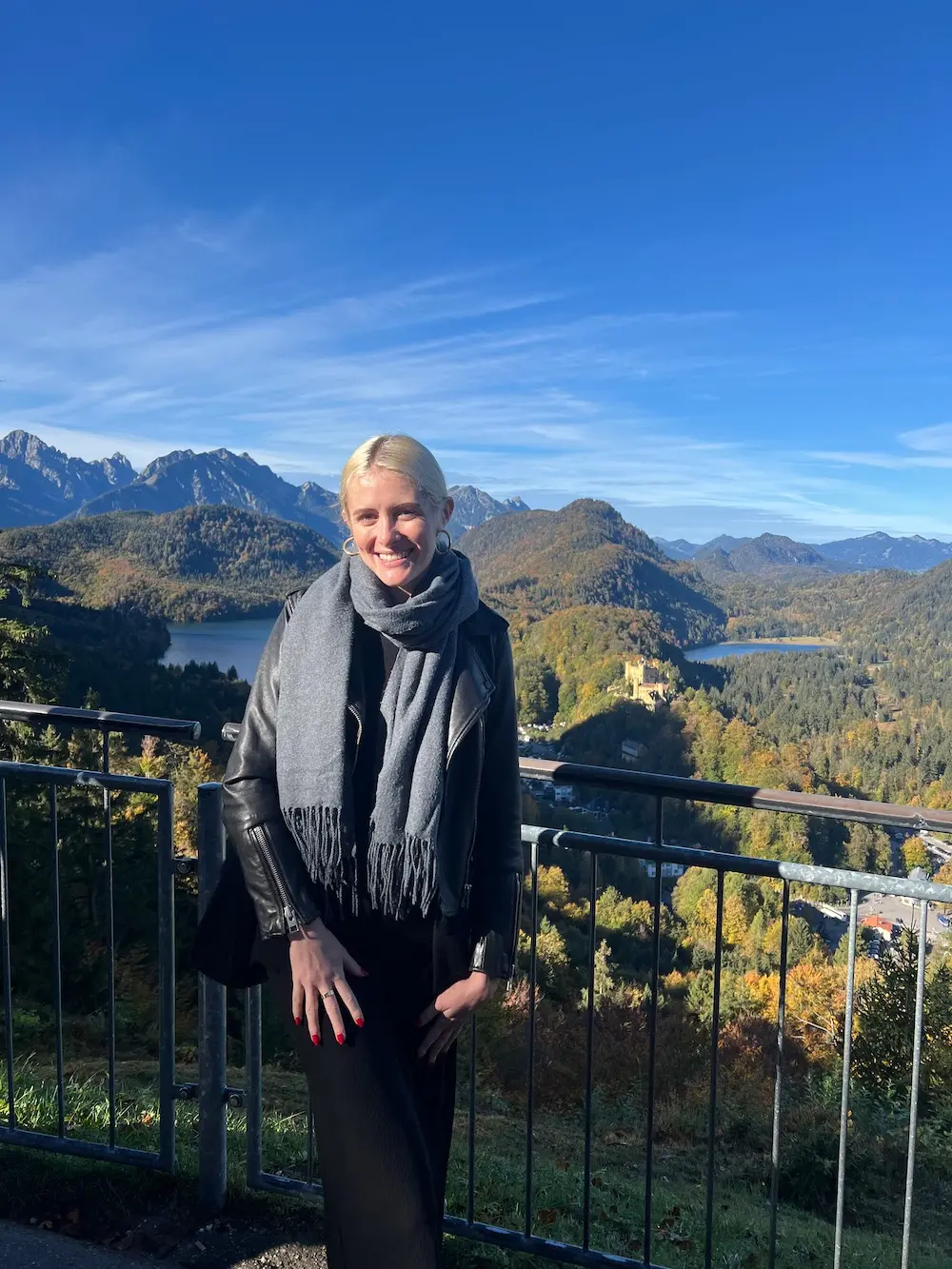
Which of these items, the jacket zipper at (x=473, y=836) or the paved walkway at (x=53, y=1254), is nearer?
the jacket zipper at (x=473, y=836)

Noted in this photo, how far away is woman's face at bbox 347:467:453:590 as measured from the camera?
1817 mm

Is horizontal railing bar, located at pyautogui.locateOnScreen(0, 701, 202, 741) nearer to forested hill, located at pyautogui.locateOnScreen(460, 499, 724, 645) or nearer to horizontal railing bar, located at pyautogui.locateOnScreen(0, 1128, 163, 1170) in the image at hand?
horizontal railing bar, located at pyautogui.locateOnScreen(0, 1128, 163, 1170)

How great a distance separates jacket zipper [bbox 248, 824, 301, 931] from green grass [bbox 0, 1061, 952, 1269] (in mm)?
1261

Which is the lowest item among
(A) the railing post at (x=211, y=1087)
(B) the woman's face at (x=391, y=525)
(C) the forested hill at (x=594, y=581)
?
(A) the railing post at (x=211, y=1087)

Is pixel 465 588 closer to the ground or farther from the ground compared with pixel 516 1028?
farther from the ground

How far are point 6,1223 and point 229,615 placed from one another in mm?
109965

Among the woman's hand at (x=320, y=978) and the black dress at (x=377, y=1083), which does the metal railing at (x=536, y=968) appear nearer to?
the black dress at (x=377, y=1083)

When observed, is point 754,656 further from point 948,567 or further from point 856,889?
point 856,889

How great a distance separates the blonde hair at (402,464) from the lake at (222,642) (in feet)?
238

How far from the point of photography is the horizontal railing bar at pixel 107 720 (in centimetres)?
245

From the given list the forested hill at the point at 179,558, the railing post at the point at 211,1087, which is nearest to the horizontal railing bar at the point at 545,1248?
the railing post at the point at 211,1087

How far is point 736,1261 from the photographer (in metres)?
3.27

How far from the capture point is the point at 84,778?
250 centimetres

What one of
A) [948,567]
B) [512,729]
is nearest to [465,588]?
[512,729]
